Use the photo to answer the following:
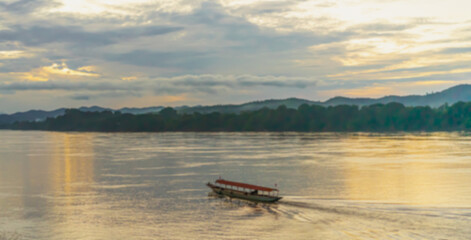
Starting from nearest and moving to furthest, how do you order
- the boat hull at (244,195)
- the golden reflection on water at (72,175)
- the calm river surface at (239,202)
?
1. the calm river surface at (239,202)
2. the boat hull at (244,195)
3. the golden reflection on water at (72,175)

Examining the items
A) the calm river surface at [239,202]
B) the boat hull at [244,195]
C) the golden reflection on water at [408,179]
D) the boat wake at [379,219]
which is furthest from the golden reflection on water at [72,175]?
the golden reflection on water at [408,179]

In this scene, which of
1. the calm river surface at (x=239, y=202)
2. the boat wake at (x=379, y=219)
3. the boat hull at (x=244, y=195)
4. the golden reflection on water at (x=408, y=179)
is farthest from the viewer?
the golden reflection on water at (x=408, y=179)

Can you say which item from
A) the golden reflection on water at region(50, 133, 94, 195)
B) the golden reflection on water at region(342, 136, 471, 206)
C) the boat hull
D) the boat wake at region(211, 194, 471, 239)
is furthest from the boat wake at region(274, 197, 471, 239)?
the golden reflection on water at region(50, 133, 94, 195)

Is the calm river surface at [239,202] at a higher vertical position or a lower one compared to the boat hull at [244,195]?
lower

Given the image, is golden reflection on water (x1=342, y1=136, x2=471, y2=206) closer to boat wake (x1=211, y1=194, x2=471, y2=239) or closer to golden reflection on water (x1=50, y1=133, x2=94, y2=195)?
boat wake (x1=211, y1=194, x2=471, y2=239)

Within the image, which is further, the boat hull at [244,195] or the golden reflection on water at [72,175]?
the golden reflection on water at [72,175]

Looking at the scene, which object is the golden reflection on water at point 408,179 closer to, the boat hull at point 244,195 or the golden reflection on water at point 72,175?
the boat hull at point 244,195

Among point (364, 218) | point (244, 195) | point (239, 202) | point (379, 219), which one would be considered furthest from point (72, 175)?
point (379, 219)

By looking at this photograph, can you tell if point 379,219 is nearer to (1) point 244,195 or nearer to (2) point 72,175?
(1) point 244,195

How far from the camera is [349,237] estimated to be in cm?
3641

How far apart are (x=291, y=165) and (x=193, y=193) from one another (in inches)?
1360

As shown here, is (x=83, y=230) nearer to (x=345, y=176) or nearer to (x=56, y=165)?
(x=345, y=176)

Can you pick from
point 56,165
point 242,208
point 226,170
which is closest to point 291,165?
point 226,170

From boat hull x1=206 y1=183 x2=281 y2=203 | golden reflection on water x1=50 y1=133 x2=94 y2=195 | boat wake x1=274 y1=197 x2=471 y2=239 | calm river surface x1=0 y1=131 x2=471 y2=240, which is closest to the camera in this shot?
boat wake x1=274 y1=197 x2=471 y2=239
